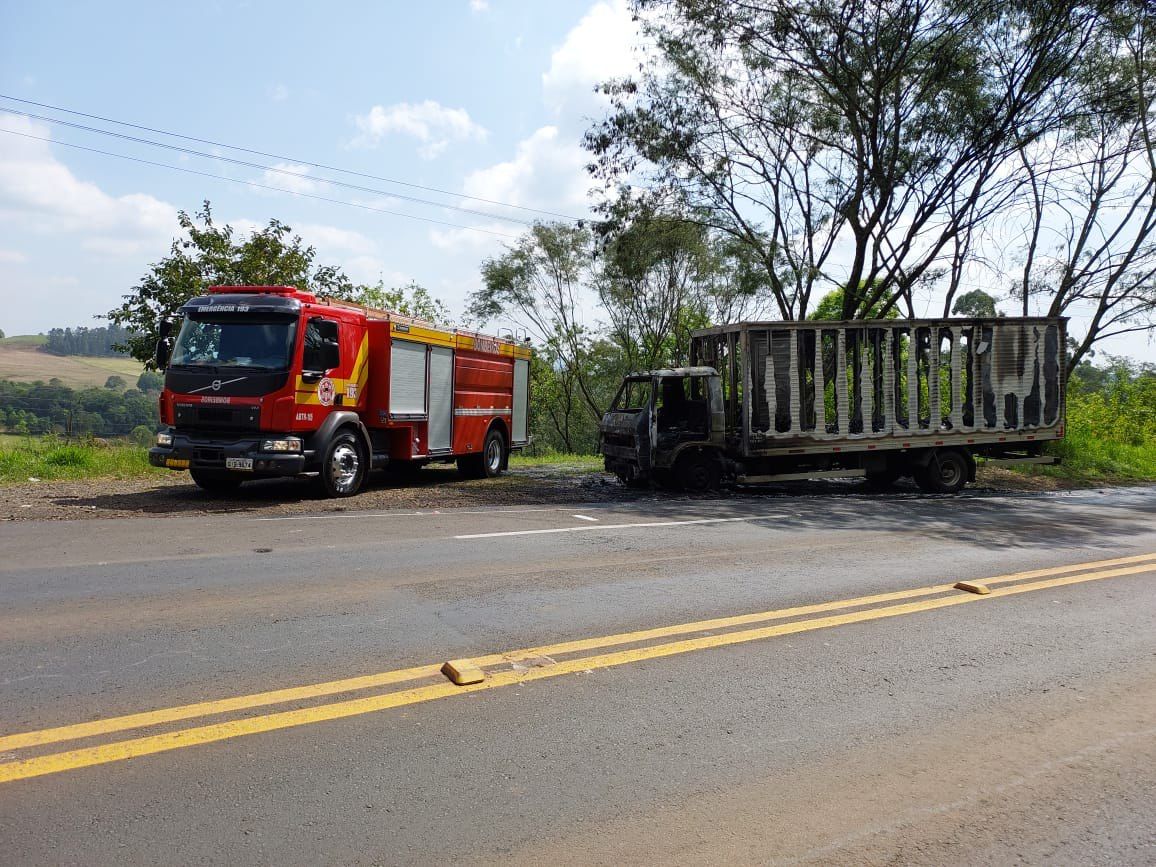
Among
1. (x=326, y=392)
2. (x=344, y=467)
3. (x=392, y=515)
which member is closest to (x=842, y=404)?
(x=392, y=515)

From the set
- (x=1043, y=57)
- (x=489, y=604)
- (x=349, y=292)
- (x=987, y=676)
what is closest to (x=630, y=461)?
(x=489, y=604)

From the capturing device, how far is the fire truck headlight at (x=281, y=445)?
36.8ft

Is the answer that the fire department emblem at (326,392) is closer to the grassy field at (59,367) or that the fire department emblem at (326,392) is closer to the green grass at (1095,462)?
the green grass at (1095,462)

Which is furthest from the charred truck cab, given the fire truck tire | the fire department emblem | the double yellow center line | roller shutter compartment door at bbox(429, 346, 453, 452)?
the double yellow center line

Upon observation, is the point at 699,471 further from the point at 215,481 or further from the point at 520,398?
the point at 215,481

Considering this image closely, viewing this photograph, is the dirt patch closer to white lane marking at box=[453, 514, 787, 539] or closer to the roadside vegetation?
white lane marking at box=[453, 514, 787, 539]

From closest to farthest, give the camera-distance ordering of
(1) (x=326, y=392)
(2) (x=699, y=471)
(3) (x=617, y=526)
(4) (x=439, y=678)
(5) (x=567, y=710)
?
(5) (x=567, y=710) → (4) (x=439, y=678) → (3) (x=617, y=526) → (1) (x=326, y=392) → (2) (x=699, y=471)

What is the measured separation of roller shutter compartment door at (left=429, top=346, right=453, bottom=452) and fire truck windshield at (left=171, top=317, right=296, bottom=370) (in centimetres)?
337

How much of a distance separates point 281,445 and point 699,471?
23.1 feet

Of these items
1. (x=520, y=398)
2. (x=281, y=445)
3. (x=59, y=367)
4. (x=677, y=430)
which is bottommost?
(x=281, y=445)

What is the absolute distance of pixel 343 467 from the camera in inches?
492

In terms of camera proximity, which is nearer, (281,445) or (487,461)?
(281,445)

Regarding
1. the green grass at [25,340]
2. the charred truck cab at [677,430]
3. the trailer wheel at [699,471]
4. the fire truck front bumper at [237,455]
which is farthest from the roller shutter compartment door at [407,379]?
the green grass at [25,340]

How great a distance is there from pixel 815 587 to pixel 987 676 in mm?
2076
